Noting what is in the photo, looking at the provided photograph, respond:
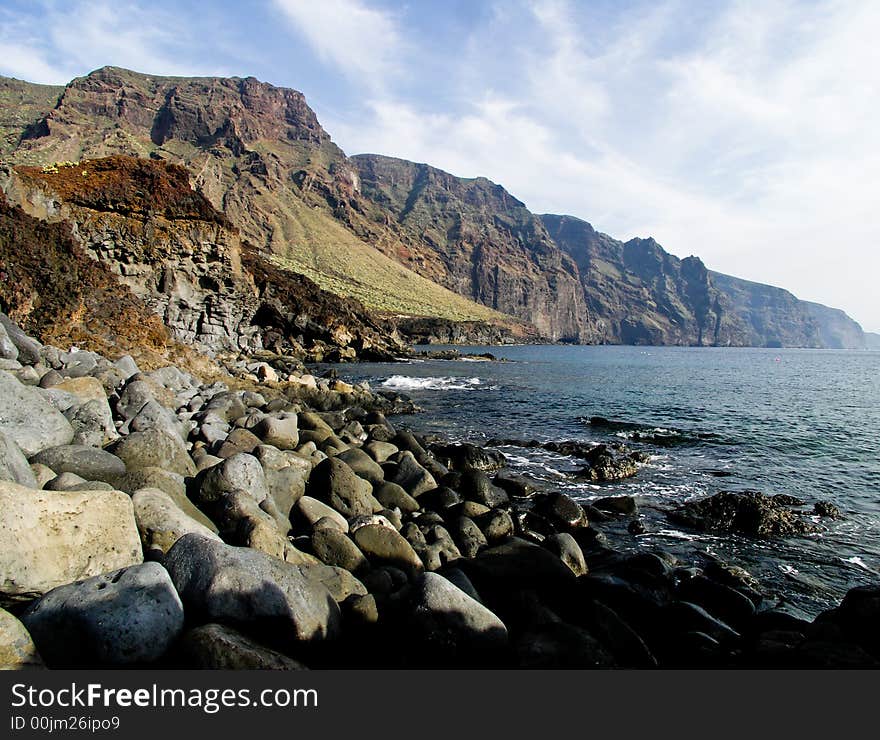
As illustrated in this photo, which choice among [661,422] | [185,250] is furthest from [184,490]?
[185,250]

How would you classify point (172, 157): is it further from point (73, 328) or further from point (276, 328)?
point (73, 328)

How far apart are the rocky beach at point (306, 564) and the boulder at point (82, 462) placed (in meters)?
0.03

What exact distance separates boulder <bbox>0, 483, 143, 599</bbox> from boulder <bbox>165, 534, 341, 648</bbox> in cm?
58

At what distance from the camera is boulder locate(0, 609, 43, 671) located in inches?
128

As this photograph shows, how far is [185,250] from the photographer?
128 ft

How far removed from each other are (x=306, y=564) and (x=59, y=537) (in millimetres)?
2687

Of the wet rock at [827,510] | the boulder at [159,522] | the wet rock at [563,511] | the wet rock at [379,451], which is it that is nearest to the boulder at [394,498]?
the wet rock at [379,451]

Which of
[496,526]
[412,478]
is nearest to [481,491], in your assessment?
[412,478]

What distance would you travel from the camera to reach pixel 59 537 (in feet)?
13.8

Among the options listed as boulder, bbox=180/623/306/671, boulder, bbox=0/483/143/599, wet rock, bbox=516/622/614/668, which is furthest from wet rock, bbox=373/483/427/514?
boulder, bbox=180/623/306/671

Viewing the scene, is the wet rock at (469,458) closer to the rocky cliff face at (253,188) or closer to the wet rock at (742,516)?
the wet rock at (742,516)

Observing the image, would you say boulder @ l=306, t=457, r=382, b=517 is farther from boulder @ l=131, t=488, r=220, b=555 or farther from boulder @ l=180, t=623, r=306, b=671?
boulder @ l=180, t=623, r=306, b=671

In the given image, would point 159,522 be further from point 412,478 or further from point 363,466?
point 412,478
